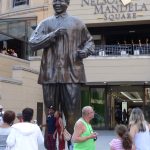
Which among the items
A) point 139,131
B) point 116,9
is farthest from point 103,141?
point 116,9

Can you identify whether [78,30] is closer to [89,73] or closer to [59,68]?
[59,68]

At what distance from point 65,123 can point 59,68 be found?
86cm

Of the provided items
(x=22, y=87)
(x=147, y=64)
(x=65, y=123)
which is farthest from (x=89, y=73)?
(x=65, y=123)

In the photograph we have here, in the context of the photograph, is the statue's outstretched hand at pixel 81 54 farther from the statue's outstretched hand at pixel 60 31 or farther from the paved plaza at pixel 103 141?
the paved plaza at pixel 103 141

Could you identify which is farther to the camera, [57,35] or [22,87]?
[22,87]

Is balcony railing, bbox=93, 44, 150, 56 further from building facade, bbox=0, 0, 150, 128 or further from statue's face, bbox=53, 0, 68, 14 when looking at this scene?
statue's face, bbox=53, 0, 68, 14

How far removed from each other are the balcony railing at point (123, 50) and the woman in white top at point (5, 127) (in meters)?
23.1

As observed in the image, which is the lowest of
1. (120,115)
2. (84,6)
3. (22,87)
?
(120,115)

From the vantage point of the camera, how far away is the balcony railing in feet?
96.6

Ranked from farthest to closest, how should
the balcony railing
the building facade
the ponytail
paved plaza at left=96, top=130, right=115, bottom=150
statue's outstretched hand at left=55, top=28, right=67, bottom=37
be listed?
the balcony railing < the building facade < paved plaza at left=96, top=130, right=115, bottom=150 < statue's outstretched hand at left=55, top=28, right=67, bottom=37 < the ponytail

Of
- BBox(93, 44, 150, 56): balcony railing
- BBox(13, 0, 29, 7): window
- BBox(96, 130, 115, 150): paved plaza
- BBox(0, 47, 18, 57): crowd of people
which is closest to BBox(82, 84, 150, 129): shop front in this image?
BBox(93, 44, 150, 56): balcony railing

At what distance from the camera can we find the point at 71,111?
21.1ft

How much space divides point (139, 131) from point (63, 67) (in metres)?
1.82

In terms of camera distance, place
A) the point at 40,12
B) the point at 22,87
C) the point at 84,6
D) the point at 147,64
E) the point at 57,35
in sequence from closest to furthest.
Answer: the point at 57,35, the point at 22,87, the point at 147,64, the point at 84,6, the point at 40,12
